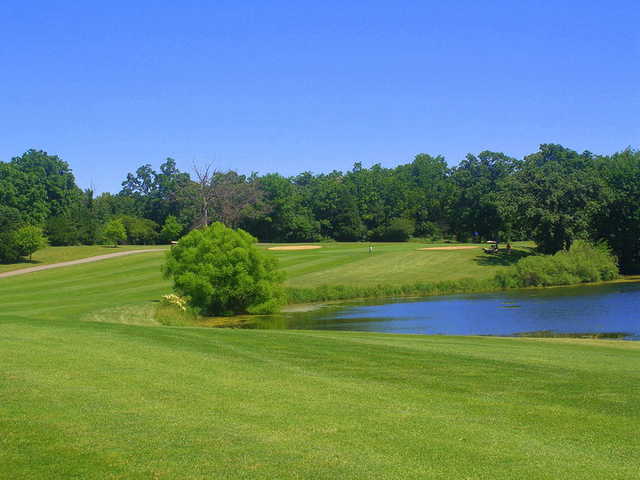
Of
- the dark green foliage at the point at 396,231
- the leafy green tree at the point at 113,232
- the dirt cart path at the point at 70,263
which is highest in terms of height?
the leafy green tree at the point at 113,232

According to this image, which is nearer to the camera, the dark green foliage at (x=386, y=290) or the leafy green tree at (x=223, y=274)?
the leafy green tree at (x=223, y=274)

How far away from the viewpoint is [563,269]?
59.9 meters

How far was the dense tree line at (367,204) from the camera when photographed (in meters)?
70.6

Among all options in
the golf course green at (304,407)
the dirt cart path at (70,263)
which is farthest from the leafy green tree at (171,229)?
the golf course green at (304,407)

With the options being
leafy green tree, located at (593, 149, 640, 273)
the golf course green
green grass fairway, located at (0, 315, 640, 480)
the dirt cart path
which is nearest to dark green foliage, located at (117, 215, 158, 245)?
the dirt cart path

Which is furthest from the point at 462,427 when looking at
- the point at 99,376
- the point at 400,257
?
the point at 400,257

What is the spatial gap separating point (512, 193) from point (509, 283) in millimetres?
17616

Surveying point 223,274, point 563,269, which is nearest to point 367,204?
point 563,269

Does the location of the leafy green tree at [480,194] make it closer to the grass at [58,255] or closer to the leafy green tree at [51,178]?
the grass at [58,255]

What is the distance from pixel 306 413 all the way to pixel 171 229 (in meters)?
95.3

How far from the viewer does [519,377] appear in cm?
1325

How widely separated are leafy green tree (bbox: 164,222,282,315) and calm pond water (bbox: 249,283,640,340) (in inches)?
89.8

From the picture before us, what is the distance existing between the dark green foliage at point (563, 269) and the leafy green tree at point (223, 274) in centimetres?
2422

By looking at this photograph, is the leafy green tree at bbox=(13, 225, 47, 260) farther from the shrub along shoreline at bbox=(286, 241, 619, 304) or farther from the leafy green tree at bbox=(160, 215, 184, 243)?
the leafy green tree at bbox=(160, 215, 184, 243)
